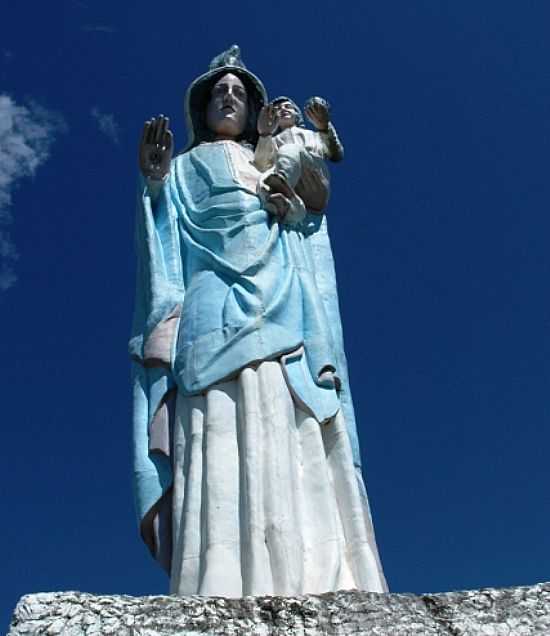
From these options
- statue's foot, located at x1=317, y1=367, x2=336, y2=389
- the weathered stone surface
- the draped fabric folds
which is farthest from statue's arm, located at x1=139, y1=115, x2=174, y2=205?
the weathered stone surface

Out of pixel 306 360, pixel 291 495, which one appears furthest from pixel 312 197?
pixel 291 495

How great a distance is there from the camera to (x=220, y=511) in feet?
21.1

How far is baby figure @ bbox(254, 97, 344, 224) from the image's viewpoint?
29.2 feet

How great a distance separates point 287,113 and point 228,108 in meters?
0.67

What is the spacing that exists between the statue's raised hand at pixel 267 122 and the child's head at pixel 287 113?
307mm

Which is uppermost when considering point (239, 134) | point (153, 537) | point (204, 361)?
point (239, 134)

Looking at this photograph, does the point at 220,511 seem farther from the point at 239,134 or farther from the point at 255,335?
the point at 239,134

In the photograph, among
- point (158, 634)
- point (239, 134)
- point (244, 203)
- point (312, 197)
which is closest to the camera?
point (158, 634)

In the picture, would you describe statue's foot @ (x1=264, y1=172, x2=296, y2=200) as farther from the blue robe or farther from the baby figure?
the blue robe

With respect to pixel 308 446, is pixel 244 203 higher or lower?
higher

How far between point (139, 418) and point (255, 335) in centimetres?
119

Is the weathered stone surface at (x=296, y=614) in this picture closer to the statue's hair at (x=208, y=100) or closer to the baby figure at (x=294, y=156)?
the baby figure at (x=294, y=156)

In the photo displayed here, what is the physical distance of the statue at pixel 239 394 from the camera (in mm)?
6359

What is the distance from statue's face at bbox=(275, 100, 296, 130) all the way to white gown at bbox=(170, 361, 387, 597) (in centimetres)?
371
